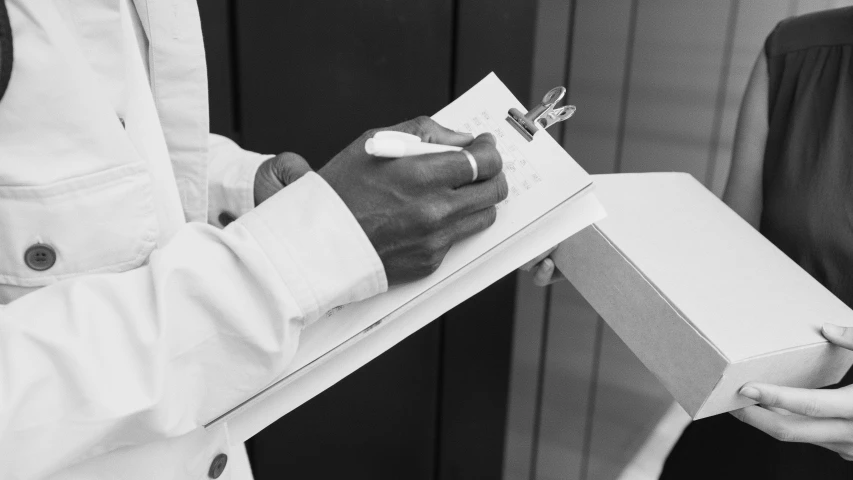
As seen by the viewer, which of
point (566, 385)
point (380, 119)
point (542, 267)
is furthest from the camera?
point (566, 385)

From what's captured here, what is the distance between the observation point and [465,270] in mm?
819

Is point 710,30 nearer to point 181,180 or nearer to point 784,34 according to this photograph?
point 784,34

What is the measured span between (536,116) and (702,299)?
1.31ft

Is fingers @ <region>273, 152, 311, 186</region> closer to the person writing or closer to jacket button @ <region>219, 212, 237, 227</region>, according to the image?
jacket button @ <region>219, 212, 237, 227</region>

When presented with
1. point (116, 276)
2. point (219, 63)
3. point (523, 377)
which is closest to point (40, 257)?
point (116, 276)

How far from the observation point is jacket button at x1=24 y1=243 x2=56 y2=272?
67 cm

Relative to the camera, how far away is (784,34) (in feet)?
4.71

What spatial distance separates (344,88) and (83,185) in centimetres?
98

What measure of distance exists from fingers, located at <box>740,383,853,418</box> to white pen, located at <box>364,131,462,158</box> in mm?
574

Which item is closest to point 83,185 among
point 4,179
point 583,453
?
point 4,179

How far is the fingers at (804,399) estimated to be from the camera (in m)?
0.96

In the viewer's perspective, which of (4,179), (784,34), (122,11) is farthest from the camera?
(784,34)

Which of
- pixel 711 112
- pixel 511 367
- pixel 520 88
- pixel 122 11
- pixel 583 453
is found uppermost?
pixel 122 11

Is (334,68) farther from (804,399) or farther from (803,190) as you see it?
(804,399)
